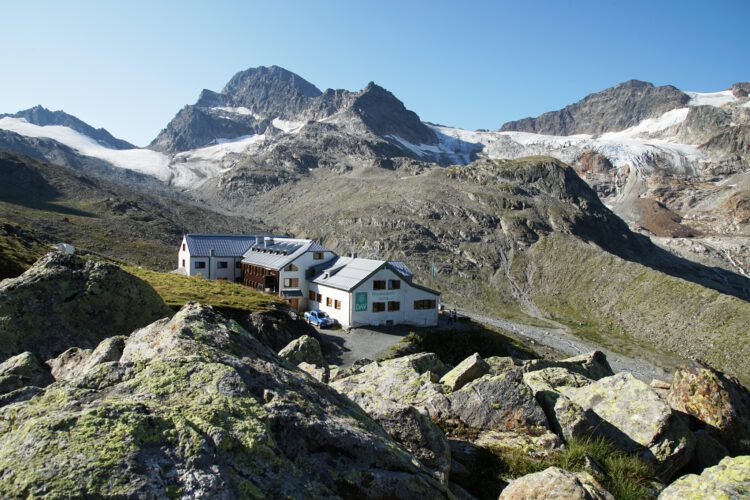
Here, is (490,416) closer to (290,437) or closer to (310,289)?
(290,437)

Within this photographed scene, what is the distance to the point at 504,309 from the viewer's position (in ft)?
359

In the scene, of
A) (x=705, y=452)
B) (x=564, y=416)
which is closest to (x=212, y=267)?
(x=564, y=416)

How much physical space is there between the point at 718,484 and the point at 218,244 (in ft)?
245

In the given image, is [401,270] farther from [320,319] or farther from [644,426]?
[644,426]

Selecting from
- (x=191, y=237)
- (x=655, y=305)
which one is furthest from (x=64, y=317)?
(x=655, y=305)

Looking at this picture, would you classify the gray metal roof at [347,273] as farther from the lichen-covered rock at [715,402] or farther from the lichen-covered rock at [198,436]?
the lichen-covered rock at [198,436]

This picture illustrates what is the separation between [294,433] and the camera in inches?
197

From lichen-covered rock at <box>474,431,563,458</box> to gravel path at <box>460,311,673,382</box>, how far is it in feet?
221

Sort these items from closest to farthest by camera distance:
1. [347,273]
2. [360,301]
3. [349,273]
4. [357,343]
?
[357,343]
[360,301]
[349,273]
[347,273]

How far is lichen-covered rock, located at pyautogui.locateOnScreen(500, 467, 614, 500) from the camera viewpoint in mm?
5973

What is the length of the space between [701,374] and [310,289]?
174 feet

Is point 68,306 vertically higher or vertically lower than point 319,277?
higher

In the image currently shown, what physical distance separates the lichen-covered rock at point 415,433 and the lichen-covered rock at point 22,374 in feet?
20.8

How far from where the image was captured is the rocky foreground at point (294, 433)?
12.4ft
